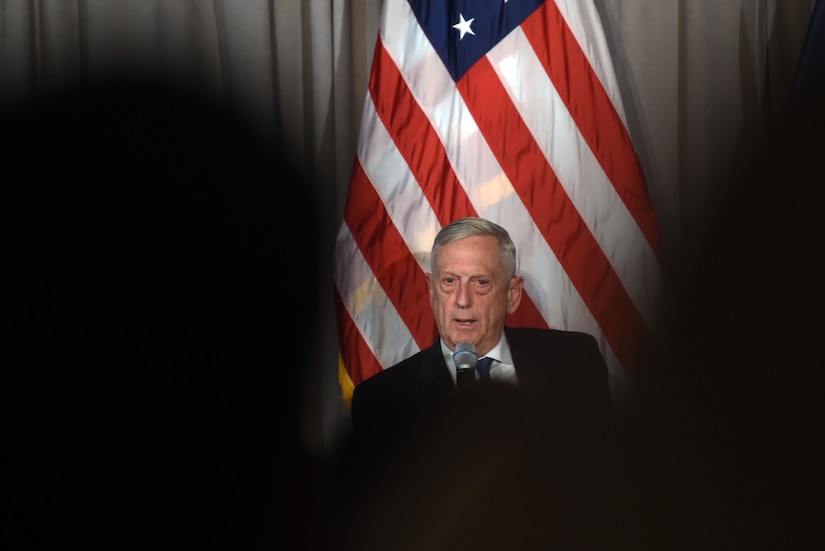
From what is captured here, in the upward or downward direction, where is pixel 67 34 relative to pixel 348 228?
upward

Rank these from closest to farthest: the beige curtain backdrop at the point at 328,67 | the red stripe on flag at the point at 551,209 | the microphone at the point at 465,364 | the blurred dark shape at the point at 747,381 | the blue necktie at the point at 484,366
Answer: the blurred dark shape at the point at 747,381, the microphone at the point at 465,364, the blue necktie at the point at 484,366, the red stripe on flag at the point at 551,209, the beige curtain backdrop at the point at 328,67

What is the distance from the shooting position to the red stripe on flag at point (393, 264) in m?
2.40

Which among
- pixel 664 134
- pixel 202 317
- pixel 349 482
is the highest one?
pixel 664 134

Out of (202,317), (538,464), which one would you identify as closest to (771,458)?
(538,464)

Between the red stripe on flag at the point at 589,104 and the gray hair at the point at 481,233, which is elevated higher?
the red stripe on flag at the point at 589,104

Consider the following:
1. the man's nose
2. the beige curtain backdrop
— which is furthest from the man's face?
the beige curtain backdrop

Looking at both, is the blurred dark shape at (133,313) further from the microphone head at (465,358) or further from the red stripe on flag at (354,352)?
the red stripe on flag at (354,352)

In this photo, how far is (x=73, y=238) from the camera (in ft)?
2.14

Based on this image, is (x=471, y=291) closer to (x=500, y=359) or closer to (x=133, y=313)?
(x=500, y=359)

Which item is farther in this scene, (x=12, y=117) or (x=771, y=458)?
(x=12, y=117)

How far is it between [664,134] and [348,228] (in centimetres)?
120

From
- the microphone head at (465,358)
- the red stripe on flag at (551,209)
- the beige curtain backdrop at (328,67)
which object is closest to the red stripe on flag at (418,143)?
the red stripe on flag at (551,209)

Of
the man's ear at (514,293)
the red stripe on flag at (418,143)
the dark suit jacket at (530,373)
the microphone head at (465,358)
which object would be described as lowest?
the dark suit jacket at (530,373)

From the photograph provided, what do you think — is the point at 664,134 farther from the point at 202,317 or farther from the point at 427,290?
the point at 202,317
